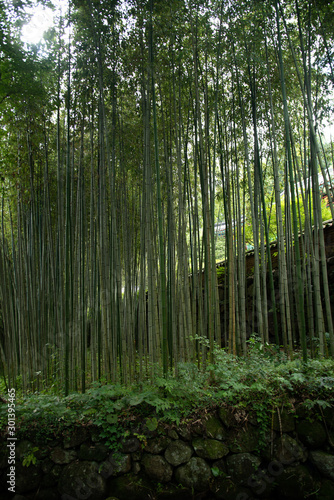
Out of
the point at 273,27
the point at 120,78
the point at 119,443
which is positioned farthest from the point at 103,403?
the point at 273,27

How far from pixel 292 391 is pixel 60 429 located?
1781 mm

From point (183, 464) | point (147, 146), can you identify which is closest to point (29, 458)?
point (183, 464)

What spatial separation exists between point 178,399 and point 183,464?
0.41 meters

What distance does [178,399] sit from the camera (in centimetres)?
234

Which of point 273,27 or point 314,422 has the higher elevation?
point 273,27

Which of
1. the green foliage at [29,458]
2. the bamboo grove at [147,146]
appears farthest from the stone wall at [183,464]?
the bamboo grove at [147,146]

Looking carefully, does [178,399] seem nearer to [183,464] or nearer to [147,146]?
[183,464]

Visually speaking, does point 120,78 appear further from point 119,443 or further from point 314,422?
point 314,422

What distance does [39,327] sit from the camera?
393 centimetres

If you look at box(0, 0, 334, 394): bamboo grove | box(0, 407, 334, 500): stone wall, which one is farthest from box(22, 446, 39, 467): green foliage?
box(0, 0, 334, 394): bamboo grove

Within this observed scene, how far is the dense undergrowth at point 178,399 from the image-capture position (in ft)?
7.20

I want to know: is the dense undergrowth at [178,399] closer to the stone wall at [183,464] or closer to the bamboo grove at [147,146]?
the stone wall at [183,464]

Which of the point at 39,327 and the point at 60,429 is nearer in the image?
the point at 60,429

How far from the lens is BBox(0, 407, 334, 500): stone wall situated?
205cm
